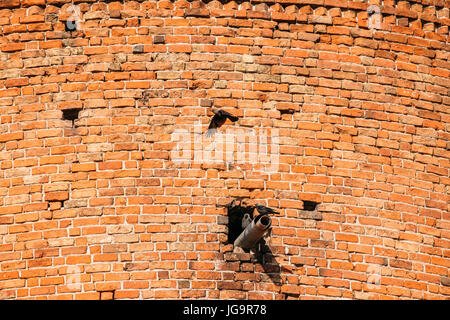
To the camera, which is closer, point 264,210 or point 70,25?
point 264,210

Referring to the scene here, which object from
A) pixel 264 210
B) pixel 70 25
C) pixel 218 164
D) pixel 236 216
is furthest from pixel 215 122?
pixel 70 25

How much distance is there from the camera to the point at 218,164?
277 inches

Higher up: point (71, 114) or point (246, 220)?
point (71, 114)

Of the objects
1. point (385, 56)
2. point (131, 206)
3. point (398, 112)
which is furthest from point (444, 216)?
point (131, 206)

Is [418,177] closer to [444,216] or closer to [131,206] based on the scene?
[444,216]

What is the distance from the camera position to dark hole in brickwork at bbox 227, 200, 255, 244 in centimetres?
692

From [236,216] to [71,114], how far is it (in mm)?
1654

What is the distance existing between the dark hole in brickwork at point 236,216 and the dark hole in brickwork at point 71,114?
153 cm

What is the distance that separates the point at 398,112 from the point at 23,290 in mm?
3499

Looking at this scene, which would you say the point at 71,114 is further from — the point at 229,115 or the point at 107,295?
the point at 107,295

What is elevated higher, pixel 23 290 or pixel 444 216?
pixel 444 216

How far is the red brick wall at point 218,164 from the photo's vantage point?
22.2 feet

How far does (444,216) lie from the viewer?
7.24 m

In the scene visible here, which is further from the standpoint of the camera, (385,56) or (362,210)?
(385,56)
